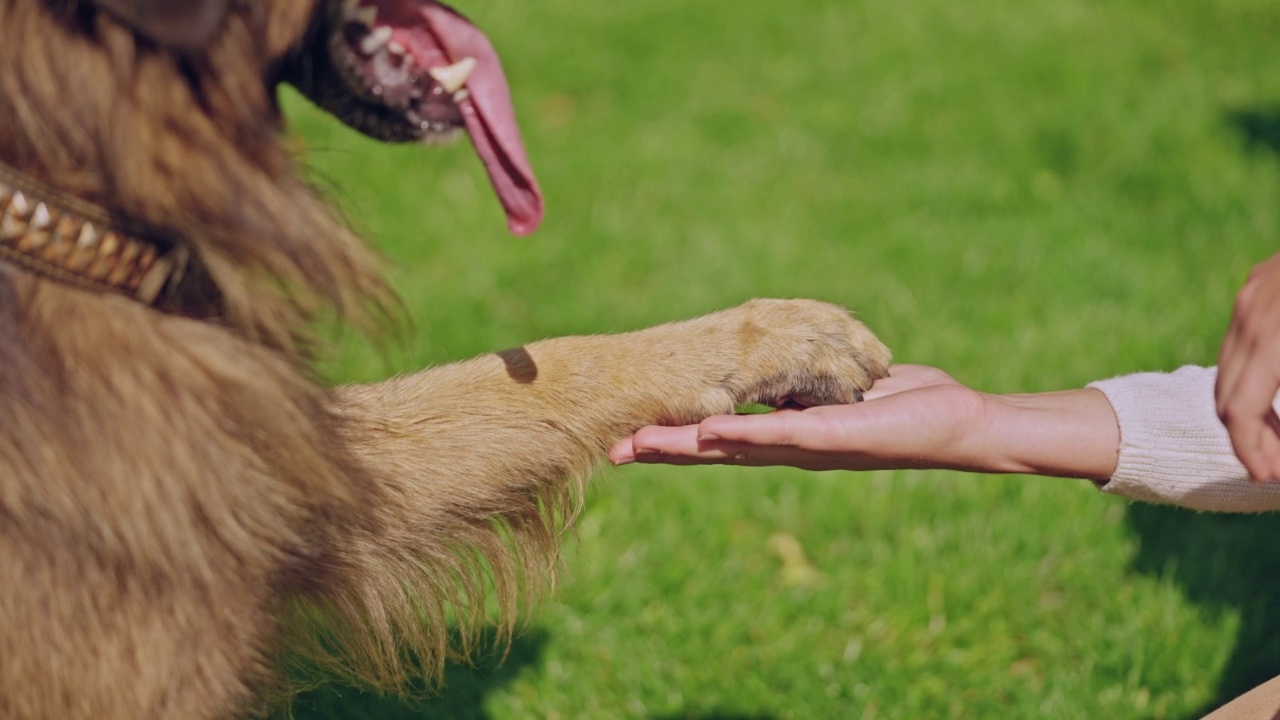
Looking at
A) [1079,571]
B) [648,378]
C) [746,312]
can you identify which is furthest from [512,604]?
[1079,571]

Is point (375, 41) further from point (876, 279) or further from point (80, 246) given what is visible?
point (876, 279)

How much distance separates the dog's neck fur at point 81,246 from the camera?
1.88 meters

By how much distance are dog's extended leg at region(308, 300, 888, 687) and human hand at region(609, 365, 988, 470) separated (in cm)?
14

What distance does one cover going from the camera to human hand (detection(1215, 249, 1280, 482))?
6.19 feet

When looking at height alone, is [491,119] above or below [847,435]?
above

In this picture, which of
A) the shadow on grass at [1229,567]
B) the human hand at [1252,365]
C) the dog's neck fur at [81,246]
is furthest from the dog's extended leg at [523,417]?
the shadow on grass at [1229,567]

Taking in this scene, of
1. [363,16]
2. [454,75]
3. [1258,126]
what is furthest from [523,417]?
[1258,126]

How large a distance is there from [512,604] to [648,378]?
651 millimetres

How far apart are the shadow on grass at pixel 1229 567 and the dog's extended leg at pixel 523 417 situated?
1433 millimetres

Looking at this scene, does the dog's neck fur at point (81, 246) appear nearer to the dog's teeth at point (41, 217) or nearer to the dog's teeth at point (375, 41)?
the dog's teeth at point (41, 217)

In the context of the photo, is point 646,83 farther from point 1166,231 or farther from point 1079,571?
point 1079,571

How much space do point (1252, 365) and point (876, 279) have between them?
3.12 metres

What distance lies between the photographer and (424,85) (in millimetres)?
2383

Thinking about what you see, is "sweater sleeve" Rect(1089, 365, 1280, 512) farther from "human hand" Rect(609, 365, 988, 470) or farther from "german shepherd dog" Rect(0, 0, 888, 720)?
"german shepherd dog" Rect(0, 0, 888, 720)
